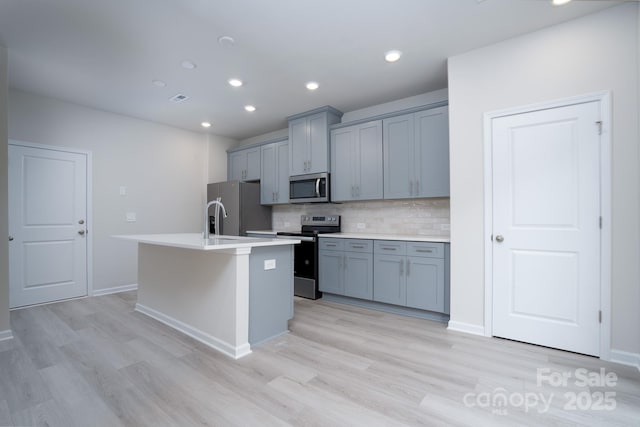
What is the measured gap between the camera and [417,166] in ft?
11.7

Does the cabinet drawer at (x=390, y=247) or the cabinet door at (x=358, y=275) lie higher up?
the cabinet drawer at (x=390, y=247)

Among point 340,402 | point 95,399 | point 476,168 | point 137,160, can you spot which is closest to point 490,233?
point 476,168

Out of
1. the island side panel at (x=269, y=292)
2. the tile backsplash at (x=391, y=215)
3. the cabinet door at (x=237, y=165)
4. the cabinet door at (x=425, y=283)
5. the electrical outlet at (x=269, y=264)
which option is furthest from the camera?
the cabinet door at (x=237, y=165)

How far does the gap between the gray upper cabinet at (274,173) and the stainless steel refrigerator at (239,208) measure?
18 centimetres

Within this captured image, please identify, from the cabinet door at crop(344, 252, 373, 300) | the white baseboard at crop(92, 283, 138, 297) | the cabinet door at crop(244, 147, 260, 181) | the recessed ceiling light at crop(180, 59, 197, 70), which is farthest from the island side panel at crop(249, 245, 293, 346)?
the white baseboard at crop(92, 283, 138, 297)

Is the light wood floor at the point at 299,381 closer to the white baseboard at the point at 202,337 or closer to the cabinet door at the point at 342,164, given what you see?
the white baseboard at the point at 202,337

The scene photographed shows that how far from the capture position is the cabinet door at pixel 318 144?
429 cm

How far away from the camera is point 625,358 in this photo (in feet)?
7.23

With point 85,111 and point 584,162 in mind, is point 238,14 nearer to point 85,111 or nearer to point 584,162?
point 584,162

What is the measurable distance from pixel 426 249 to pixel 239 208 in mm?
3094

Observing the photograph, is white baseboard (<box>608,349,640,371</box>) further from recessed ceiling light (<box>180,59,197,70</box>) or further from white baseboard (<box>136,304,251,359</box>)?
recessed ceiling light (<box>180,59,197,70</box>)

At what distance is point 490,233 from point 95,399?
3.23m

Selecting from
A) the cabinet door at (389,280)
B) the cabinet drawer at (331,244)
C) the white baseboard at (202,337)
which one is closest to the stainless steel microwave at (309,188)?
the cabinet drawer at (331,244)

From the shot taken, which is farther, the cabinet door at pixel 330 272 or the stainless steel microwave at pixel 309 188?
the stainless steel microwave at pixel 309 188
